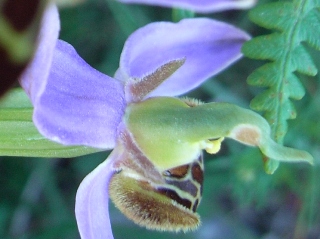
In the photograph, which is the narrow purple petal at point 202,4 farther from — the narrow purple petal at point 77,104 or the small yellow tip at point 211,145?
the small yellow tip at point 211,145

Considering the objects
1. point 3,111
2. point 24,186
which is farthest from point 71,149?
point 24,186

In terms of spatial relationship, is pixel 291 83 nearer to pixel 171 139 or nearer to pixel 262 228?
pixel 171 139

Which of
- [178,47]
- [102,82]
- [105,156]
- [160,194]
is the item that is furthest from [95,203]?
[105,156]

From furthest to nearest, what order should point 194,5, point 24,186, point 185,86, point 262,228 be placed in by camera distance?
point 262,228, point 24,186, point 185,86, point 194,5

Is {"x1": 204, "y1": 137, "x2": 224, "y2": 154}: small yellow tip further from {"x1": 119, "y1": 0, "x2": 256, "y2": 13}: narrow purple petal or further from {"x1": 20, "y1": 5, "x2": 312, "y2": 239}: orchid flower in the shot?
{"x1": 119, "y1": 0, "x2": 256, "y2": 13}: narrow purple petal

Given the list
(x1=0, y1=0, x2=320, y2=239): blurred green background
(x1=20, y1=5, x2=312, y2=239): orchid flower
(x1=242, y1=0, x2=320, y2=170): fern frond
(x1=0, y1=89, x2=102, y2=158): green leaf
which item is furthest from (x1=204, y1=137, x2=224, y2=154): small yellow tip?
(x1=0, y1=0, x2=320, y2=239): blurred green background

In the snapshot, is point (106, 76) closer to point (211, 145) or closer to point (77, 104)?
point (77, 104)
